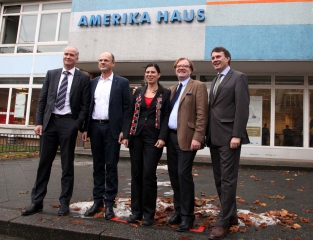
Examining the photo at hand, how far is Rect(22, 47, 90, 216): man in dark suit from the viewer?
12.8 ft

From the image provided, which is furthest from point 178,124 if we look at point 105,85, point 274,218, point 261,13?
point 261,13

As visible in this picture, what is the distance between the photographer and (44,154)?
3965 mm

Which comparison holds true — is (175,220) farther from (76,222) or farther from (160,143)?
(76,222)

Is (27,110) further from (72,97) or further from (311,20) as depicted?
(311,20)

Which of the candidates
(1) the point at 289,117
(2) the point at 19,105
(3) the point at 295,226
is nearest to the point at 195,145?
(3) the point at 295,226

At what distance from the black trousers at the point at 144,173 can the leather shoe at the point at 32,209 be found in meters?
1.35

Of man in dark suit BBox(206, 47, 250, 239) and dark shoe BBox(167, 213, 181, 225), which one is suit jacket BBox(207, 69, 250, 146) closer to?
man in dark suit BBox(206, 47, 250, 239)

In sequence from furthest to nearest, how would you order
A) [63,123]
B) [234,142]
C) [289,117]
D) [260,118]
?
[260,118], [289,117], [63,123], [234,142]

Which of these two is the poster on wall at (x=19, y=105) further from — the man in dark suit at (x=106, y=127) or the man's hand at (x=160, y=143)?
the man's hand at (x=160, y=143)

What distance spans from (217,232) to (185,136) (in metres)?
1.12

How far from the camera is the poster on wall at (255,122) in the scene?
12.2 metres

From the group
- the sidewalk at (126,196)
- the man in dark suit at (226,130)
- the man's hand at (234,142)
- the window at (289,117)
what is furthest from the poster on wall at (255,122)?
the man's hand at (234,142)

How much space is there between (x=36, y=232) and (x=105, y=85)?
2050 millimetres

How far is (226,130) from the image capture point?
335 cm
